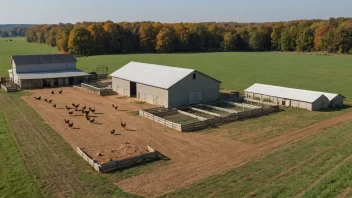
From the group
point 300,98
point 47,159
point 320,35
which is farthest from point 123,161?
point 320,35

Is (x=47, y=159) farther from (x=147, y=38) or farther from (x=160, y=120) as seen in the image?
(x=147, y=38)

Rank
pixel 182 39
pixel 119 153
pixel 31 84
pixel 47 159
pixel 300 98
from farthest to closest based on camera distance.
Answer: pixel 182 39
pixel 31 84
pixel 300 98
pixel 119 153
pixel 47 159

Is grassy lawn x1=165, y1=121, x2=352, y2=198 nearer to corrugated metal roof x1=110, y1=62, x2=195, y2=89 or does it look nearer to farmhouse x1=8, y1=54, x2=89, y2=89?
corrugated metal roof x1=110, y1=62, x2=195, y2=89

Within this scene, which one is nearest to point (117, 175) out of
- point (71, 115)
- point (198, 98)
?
point (71, 115)

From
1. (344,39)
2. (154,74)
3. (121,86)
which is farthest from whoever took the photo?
(344,39)

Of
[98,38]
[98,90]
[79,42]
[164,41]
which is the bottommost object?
[98,90]

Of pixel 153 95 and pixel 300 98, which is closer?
pixel 300 98

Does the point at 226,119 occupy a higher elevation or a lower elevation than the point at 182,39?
lower
